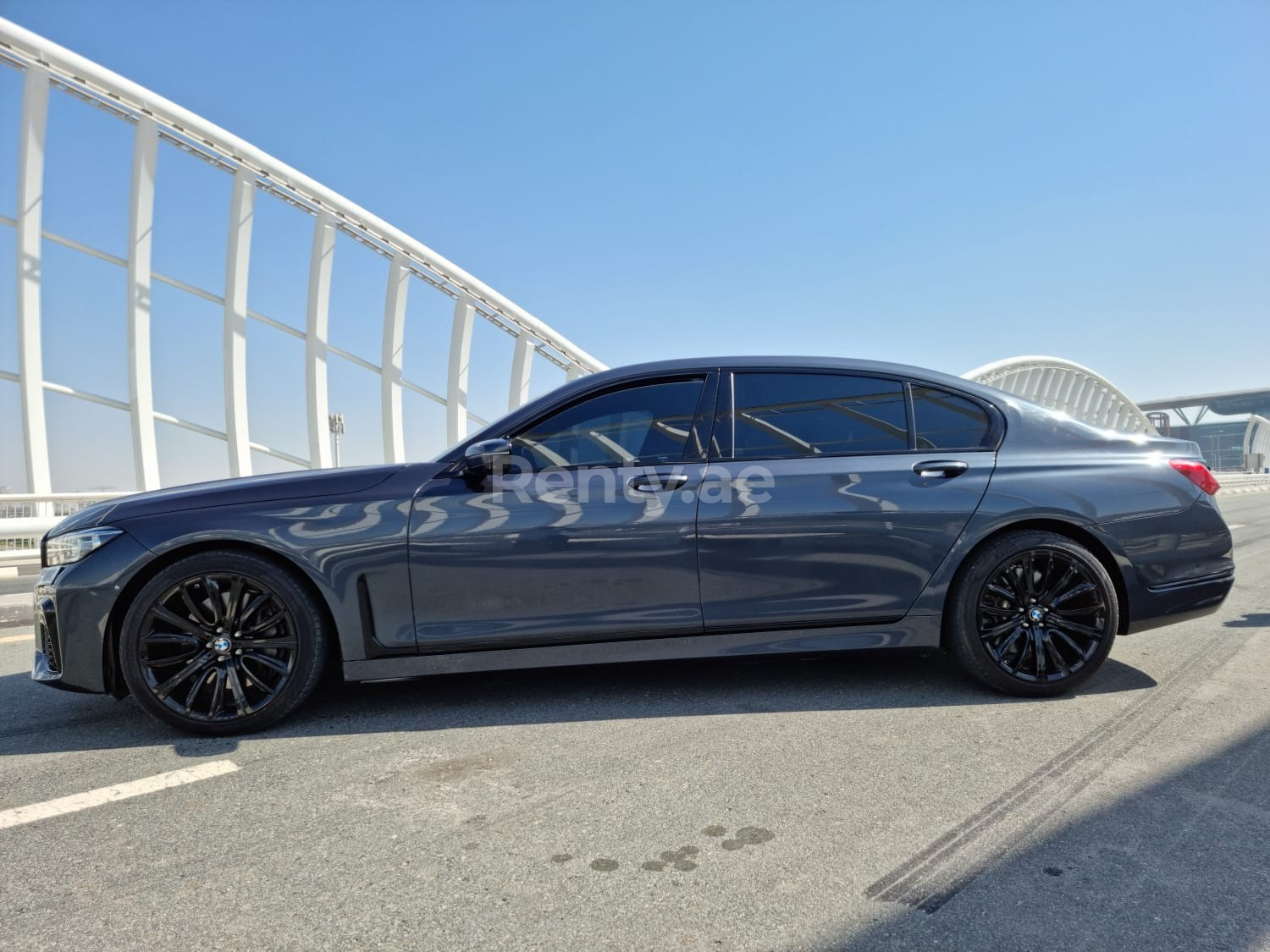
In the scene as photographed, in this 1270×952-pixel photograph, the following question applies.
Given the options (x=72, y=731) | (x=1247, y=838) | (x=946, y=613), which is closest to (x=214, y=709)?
(x=72, y=731)

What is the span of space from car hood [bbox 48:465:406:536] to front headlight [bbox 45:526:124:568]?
34mm

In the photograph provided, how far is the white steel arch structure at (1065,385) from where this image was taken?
5297 cm

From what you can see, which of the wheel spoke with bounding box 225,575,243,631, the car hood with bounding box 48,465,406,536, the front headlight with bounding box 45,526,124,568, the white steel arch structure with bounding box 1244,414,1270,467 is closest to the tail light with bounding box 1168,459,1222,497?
the car hood with bounding box 48,465,406,536

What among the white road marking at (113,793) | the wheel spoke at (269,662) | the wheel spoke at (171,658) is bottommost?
the white road marking at (113,793)

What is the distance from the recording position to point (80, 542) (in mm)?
3230

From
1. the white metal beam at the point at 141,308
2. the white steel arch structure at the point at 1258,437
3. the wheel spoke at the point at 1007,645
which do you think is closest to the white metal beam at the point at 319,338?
the white metal beam at the point at 141,308

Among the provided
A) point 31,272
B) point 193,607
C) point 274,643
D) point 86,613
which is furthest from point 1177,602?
point 31,272

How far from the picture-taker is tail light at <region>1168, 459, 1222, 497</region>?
381 centimetres

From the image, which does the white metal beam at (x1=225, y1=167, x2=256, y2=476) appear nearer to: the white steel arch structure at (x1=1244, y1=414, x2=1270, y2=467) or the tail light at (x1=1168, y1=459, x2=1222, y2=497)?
the tail light at (x1=1168, y1=459, x2=1222, y2=497)

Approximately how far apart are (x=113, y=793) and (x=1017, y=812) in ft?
9.27

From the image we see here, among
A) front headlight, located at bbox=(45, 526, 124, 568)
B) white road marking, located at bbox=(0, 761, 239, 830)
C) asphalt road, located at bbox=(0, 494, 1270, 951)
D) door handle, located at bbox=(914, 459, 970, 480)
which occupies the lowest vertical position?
asphalt road, located at bbox=(0, 494, 1270, 951)

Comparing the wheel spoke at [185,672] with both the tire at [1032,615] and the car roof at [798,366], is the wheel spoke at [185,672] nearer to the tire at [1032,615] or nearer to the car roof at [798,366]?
the car roof at [798,366]

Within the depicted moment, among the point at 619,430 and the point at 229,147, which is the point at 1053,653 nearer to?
the point at 619,430

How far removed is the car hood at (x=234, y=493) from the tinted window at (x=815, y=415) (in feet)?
5.00
